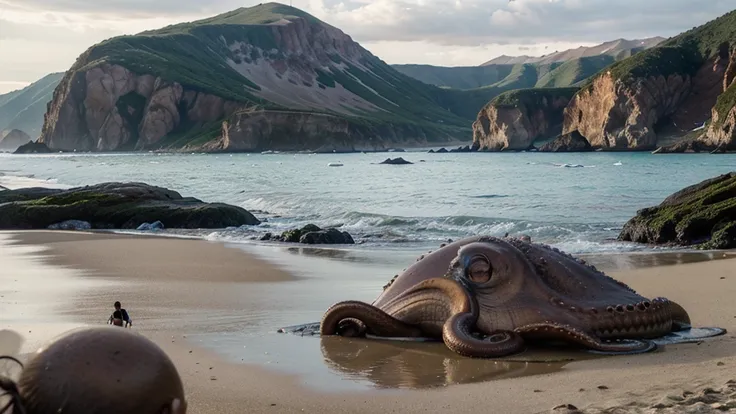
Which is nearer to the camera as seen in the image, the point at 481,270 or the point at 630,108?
the point at 481,270

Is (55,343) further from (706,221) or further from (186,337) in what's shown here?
(706,221)

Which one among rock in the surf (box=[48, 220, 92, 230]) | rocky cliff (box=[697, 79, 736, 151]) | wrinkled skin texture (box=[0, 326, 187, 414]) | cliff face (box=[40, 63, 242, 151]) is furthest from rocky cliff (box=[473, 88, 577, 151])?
wrinkled skin texture (box=[0, 326, 187, 414])

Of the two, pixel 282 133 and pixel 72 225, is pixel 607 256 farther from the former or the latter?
pixel 282 133

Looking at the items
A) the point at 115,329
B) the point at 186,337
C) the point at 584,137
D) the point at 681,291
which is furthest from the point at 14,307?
the point at 584,137

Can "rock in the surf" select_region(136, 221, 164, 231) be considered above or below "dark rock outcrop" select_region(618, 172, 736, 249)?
below

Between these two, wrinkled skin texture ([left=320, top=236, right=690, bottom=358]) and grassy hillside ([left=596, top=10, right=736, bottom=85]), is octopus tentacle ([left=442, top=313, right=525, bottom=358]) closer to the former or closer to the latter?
wrinkled skin texture ([left=320, top=236, right=690, bottom=358])

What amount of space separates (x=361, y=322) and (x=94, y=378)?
627 cm

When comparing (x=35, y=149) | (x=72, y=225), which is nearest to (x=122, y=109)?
(x=35, y=149)

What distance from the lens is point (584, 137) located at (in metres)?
144

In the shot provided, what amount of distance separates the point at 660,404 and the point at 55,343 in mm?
4248

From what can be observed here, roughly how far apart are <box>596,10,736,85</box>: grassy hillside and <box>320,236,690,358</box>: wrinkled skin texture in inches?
5189

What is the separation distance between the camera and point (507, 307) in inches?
333

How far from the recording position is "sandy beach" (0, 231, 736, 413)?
6.52 meters

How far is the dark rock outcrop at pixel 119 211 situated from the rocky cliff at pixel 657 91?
110622 mm
